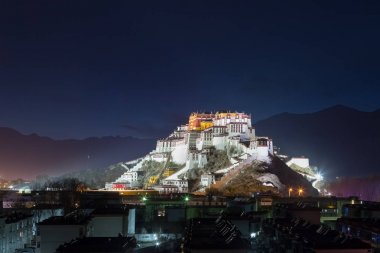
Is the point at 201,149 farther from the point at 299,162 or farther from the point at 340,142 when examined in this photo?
the point at 340,142

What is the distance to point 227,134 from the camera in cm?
7244

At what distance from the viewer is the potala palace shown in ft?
212

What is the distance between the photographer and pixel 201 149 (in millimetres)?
72750

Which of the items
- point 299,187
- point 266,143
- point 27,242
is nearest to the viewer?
point 27,242

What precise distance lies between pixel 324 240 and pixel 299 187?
143ft

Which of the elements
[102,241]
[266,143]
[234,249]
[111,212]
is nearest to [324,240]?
[234,249]

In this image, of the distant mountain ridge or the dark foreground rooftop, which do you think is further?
the distant mountain ridge

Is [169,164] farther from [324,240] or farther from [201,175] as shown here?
[324,240]

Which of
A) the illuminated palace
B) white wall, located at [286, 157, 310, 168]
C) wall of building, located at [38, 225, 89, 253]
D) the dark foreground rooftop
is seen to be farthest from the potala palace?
the dark foreground rooftop

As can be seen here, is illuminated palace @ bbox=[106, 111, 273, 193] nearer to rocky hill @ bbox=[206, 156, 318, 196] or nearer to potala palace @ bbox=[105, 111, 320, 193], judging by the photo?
potala palace @ bbox=[105, 111, 320, 193]

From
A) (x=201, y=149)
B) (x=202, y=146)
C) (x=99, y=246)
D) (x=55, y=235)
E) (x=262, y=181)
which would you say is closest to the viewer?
(x=99, y=246)

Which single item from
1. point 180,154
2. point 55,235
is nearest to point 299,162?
point 180,154

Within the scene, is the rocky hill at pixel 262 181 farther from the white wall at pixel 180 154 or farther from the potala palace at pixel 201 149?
the white wall at pixel 180 154

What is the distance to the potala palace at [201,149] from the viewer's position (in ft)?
212
